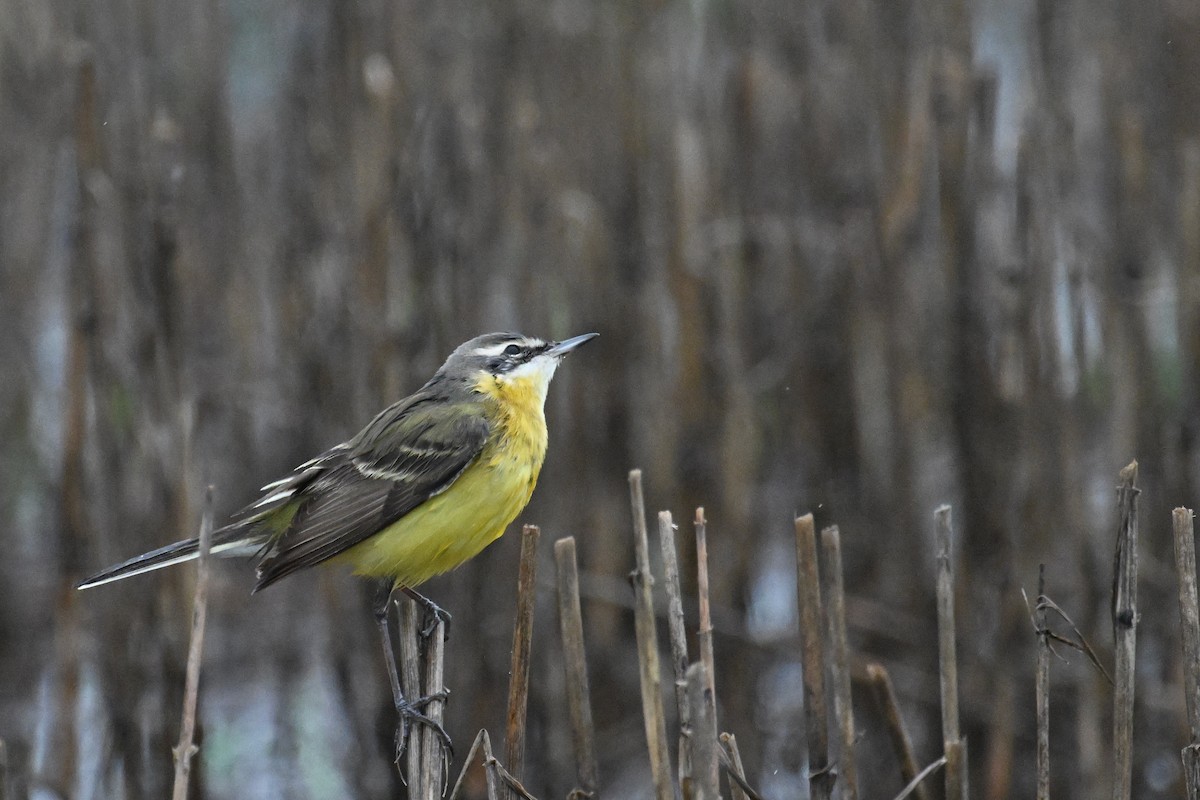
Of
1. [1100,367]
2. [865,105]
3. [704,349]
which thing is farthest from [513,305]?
[1100,367]

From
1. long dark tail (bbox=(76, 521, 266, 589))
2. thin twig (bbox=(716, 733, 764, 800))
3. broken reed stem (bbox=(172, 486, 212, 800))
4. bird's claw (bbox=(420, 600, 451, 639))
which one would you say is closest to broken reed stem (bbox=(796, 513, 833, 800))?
thin twig (bbox=(716, 733, 764, 800))

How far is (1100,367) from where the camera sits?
6.34 m

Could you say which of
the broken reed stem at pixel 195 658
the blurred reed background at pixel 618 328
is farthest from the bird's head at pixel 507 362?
the broken reed stem at pixel 195 658

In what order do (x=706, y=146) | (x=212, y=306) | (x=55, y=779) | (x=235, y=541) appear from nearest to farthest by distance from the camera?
(x=235, y=541) → (x=55, y=779) → (x=706, y=146) → (x=212, y=306)

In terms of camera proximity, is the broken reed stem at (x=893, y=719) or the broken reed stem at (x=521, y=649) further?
the broken reed stem at (x=893, y=719)

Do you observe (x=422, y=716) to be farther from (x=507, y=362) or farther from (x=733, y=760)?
(x=507, y=362)

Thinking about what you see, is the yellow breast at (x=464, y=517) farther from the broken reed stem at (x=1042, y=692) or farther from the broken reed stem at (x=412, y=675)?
the broken reed stem at (x=1042, y=692)

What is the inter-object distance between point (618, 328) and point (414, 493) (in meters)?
2.18

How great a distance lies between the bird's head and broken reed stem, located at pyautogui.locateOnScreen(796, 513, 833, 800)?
→ 1809mm

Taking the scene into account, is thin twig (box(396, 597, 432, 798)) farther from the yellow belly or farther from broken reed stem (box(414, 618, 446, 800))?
the yellow belly

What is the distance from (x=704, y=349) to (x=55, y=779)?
131 inches

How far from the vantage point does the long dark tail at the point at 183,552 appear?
13.7 feet

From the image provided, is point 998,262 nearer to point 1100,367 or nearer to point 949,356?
point 949,356

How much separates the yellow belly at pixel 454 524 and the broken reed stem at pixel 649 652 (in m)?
1.27
